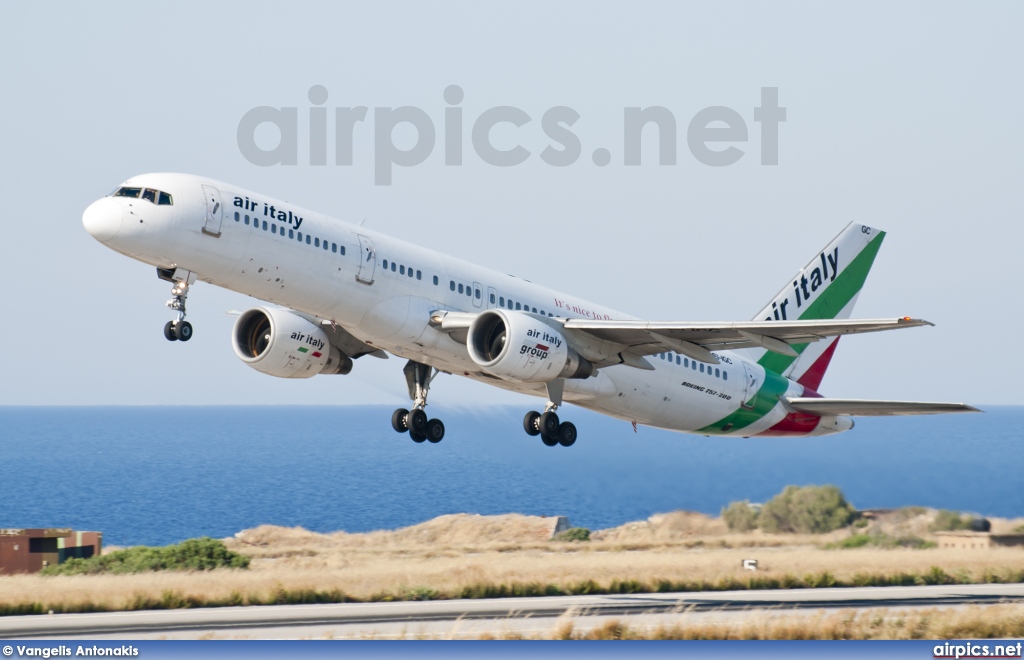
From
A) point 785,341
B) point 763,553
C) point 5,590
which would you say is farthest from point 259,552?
point 785,341

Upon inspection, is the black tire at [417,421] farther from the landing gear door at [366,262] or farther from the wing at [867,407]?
the wing at [867,407]

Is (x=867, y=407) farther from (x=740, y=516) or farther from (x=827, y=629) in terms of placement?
(x=740, y=516)

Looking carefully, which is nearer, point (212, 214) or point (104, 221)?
point (104, 221)

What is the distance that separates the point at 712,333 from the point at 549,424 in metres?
5.33

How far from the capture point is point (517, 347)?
102ft

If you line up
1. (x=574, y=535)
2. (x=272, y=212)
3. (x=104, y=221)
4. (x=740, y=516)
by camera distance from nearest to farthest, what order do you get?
1. (x=104, y=221)
2. (x=272, y=212)
3. (x=740, y=516)
4. (x=574, y=535)

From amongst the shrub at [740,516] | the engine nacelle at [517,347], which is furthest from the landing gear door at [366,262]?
the shrub at [740,516]

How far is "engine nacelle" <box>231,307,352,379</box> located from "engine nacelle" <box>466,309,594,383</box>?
5.66 metres

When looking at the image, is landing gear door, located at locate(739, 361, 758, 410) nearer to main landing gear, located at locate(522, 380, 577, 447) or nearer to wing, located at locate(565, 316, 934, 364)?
wing, located at locate(565, 316, 934, 364)

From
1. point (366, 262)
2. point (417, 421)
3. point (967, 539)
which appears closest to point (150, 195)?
point (366, 262)

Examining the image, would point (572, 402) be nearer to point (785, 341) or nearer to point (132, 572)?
point (785, 341)

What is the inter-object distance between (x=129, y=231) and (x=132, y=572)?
25.2 m

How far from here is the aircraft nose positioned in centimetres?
2730

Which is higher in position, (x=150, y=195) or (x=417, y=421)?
(x=150, y=195)
